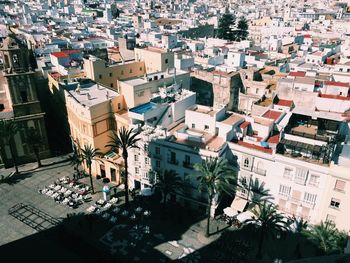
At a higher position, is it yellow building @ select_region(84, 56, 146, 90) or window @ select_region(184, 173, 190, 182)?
yellow building @ select_region(84, 56, 146, 90)

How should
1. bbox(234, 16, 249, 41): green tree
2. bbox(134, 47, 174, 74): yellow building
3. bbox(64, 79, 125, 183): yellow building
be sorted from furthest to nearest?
bbox(234, 16, 249, 41): green tree, bbox(134, 47, 174, 74): yellow building, bbox(64, 79, 125, 183): yellow building

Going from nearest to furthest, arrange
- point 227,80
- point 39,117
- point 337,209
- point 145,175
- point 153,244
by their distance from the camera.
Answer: point 337,209, point 153,244, point 145,175, point 39,117, point 227,80

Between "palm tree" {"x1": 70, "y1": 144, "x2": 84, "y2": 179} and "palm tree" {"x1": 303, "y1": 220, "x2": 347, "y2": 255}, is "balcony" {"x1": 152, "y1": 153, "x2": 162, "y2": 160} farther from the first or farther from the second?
"palm tree" {"x1": 303, "y1": 220, "x2": 347, "y2": 255}

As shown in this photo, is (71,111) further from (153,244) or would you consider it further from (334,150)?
(334,150)

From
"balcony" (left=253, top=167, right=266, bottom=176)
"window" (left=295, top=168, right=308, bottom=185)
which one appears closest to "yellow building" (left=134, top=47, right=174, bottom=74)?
"balcony" (left=253, top=167, right=266, bottom=176)

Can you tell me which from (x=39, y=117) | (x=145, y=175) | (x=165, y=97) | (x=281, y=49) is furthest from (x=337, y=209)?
(x=281, y=49)

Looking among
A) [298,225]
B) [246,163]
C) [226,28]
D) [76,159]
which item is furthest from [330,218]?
[226,28]

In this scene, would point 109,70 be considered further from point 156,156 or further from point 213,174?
point 213,174
